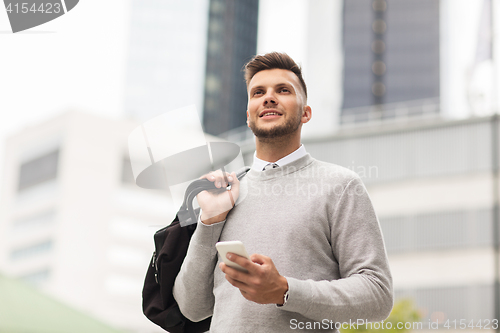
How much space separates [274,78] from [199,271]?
90 cm

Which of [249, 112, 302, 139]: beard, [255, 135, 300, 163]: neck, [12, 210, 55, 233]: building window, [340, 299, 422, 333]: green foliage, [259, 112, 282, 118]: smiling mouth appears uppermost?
[259, 112, 282, 118]: smiling mouth

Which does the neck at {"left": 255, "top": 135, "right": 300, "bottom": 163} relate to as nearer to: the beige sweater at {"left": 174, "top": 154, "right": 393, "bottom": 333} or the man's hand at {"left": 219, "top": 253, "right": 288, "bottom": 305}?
the beige sweater at {"left": 174, "top": 154, "right": 393, "bottom": 333}

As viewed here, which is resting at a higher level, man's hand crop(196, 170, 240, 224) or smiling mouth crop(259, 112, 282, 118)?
smiling mouth crop(259, 112, 282, 118)

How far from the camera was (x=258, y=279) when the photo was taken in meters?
1.87

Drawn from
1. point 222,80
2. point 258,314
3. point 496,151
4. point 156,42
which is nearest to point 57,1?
point 258,314

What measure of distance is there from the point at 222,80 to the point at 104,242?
120ft

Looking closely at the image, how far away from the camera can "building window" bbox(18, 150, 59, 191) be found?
211ft

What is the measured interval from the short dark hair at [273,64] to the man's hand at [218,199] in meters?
0.56

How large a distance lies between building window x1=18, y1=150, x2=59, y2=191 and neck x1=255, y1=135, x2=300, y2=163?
6474 centimetres

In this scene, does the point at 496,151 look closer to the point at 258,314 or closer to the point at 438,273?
the point at 438,273

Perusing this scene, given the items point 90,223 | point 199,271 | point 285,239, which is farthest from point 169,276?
point 90,223

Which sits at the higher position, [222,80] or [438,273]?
[222,80]

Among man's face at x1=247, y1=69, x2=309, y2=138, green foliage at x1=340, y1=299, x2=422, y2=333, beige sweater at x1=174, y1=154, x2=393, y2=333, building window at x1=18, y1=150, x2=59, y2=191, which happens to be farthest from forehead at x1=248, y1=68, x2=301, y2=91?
building window at x1=18, y1=150, x2=59, y2=191

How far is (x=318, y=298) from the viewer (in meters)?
2.00
